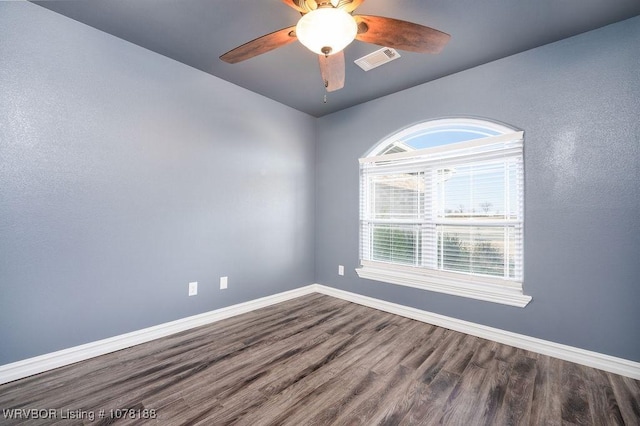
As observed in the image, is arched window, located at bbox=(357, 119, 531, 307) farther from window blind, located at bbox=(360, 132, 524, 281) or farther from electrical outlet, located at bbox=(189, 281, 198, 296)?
electrical outlet, located at bbox=(189, 281, 198, 296)

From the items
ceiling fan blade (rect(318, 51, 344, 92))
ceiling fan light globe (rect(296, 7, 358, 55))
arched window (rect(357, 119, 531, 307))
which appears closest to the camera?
ceiling fan light globe (rect(296, 7, 358, 55))

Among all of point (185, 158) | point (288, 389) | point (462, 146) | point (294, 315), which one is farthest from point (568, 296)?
point (185, 158)

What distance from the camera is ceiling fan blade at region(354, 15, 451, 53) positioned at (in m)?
1.48

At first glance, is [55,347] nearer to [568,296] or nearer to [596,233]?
[568,296]

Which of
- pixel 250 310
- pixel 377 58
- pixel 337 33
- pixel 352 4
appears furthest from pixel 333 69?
pixel 250 310

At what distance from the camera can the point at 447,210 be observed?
2920 millimetres

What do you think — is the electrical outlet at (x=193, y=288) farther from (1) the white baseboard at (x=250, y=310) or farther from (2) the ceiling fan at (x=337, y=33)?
(2) the ceiling fan at (x=337, y=33)

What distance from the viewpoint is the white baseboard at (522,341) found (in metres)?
1.98

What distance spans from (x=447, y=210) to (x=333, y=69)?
6.33 feet

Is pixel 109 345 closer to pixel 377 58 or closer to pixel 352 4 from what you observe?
pixel 352 4

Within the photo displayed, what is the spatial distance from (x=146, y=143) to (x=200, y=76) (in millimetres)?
923

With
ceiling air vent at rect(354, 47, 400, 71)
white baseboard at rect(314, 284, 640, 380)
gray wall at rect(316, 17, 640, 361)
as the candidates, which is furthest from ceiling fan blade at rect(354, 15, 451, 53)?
white baseboard at rect(314, 284, 640, 380)

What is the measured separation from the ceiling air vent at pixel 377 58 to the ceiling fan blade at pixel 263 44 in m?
1.05

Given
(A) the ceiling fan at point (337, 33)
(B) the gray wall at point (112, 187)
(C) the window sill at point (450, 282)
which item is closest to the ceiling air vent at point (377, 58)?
(A) the ceiling fan at point (337, 33)
